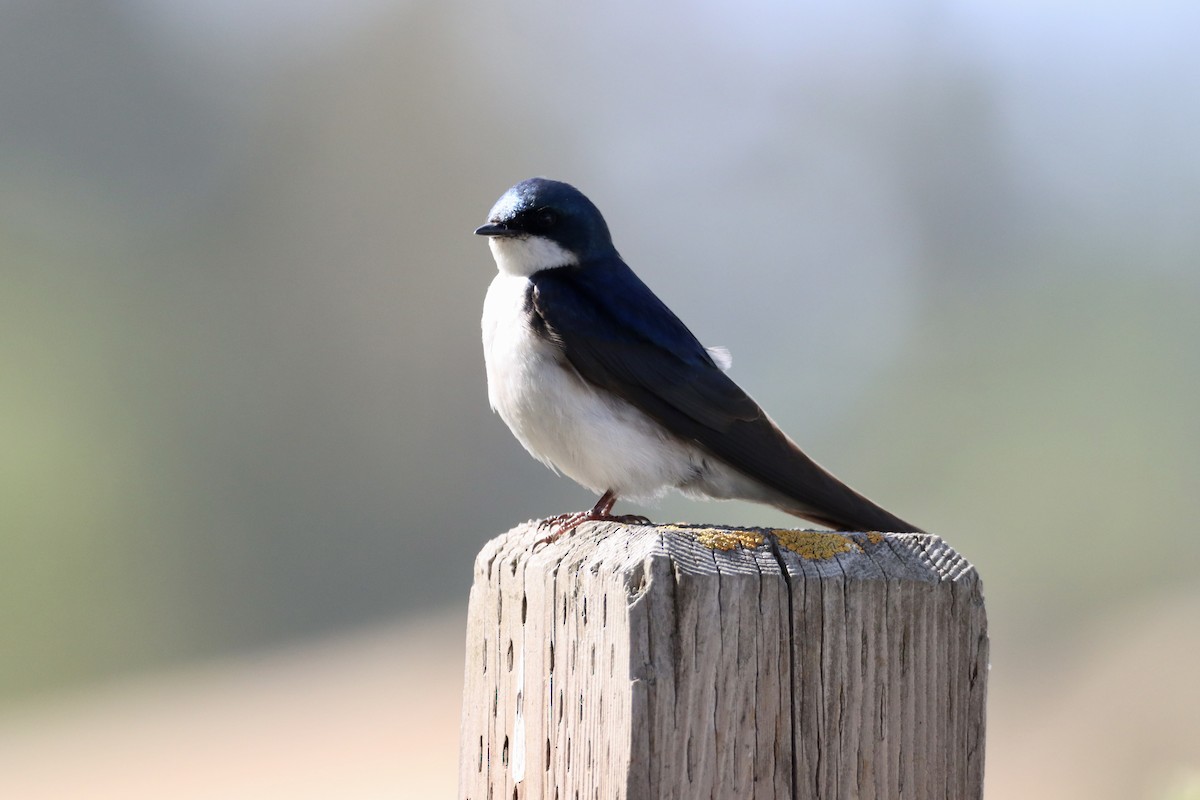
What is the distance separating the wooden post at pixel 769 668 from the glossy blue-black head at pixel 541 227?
2.12 meters

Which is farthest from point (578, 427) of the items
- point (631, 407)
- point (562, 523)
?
point (562, 523)

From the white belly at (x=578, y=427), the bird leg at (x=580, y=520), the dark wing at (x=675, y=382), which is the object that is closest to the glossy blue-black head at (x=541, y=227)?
the dark wing at (x=675, y=382)

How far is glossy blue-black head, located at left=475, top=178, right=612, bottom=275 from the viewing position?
346 centimetres

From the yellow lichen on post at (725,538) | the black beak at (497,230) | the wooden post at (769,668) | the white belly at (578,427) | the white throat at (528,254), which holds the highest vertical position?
the black beak at (497,230)

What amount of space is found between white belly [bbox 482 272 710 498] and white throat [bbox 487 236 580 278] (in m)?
0.38

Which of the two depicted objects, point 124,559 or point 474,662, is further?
point 124,559

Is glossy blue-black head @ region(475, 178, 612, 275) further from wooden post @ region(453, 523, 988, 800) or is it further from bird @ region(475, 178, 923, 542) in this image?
wooden post @ region(453, 523, 988, 800)

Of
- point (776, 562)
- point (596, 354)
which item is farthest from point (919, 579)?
point (596, 354)

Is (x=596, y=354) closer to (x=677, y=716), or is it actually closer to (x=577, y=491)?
(x=677, y=716)

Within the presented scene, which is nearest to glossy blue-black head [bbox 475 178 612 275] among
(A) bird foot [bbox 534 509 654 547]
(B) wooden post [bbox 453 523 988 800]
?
(A) bird foot [bbox 534 509 654 547]

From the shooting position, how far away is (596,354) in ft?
9.96

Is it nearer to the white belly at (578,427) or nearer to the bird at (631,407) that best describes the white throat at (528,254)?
the bird at (631,407)

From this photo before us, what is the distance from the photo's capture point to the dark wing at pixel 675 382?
2.80 m

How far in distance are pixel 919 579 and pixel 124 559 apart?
14896mm
